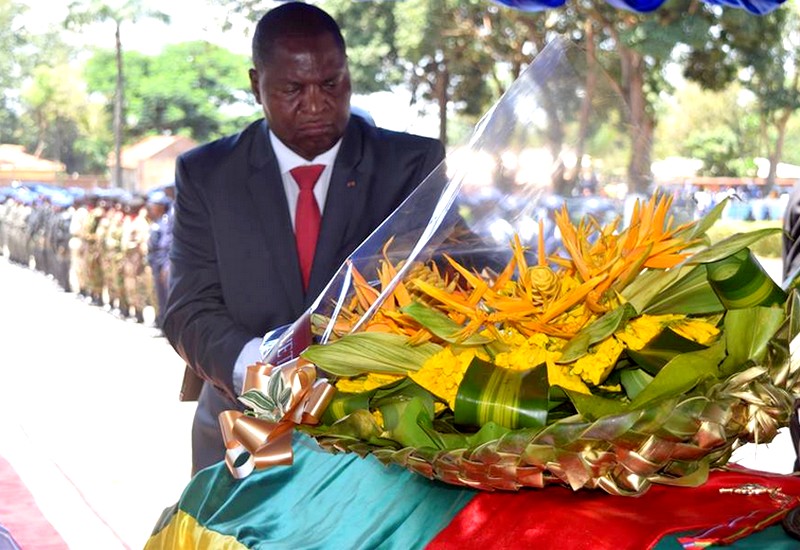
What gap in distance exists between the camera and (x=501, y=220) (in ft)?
5.57

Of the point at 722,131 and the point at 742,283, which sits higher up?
the point at 742,283

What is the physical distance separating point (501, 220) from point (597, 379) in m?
0.35

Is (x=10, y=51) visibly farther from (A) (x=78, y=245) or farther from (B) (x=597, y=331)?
(B) (x=597, y=331)

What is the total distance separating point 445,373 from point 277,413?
0.22 meters

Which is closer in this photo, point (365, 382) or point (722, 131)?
point (365, 382)

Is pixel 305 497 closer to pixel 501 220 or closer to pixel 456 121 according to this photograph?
pixel 501 220

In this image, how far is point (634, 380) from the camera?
1.45 m

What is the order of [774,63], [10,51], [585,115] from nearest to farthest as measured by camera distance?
[585,115], [774,63], [10,51]

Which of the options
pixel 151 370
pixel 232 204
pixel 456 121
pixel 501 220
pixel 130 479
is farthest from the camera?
pixel 456 121

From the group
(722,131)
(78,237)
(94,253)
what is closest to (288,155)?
(94,253)

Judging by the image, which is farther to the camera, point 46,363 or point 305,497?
point 46,363

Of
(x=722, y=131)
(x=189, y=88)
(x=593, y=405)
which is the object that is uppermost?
(x=593, y=405)

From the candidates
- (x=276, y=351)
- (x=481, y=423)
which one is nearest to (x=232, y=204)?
(x=276, y=351)

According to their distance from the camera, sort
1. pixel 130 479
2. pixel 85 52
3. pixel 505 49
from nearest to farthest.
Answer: pixel 130 479
pixel 505 49
pixel 85 52
